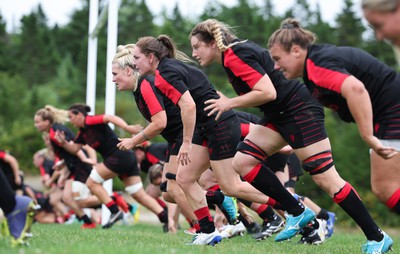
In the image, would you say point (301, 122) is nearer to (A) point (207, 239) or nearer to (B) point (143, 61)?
(A) point (207, 239)

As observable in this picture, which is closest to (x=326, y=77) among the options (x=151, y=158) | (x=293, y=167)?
(x=293, y=167)

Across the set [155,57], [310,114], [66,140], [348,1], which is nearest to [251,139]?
[310,114]

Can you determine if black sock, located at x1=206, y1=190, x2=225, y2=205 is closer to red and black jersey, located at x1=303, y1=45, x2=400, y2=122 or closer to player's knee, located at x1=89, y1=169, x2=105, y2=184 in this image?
red and black jersey, located at x1=303, y1=45, x2=400, y2=122

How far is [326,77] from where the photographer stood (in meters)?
5.03

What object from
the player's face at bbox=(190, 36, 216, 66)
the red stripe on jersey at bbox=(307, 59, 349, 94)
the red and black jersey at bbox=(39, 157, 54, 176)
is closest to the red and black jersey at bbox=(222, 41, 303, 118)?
the player's face at bbox=(190, 36, 216, 66)

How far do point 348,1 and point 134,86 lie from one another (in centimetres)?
3806

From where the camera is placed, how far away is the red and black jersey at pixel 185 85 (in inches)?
242

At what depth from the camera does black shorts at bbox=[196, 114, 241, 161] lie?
654cm

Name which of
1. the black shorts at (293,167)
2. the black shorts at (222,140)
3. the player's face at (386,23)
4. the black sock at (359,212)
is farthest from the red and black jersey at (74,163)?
the player's face at (386,23)

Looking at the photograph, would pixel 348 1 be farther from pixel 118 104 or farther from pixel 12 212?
pixel 12 212

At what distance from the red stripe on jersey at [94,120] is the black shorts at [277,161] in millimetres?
2779

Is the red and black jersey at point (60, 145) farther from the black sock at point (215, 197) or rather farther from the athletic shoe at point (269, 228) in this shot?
the athletic shoe at point (269, 228)

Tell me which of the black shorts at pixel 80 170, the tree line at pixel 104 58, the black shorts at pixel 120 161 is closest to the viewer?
the black shorts at pixel 120 161

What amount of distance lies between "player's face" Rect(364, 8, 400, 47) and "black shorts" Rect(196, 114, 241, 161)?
2544 millimetres
